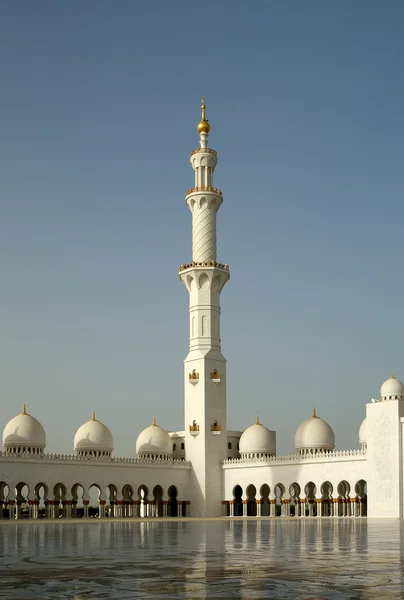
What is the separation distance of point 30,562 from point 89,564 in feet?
3.36

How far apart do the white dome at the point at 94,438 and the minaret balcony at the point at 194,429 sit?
543cm

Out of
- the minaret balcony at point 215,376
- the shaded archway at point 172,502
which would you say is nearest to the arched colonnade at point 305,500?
the shaded archway at point 172,502

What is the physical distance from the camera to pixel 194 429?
195ft

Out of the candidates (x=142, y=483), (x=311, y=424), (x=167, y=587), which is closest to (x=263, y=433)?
(x=311, y=424)

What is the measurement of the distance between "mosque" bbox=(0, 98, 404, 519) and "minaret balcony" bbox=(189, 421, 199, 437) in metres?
0.07

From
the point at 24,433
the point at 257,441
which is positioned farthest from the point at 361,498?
the point at 24,433

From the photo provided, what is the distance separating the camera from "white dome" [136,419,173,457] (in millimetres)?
61188

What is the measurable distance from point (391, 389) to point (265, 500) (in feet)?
52.2

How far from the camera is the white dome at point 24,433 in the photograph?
2156 inches

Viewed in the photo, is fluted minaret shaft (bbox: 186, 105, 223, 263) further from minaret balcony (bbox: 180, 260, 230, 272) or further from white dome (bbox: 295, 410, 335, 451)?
white dome (bbox: 295, 410, 335, 451)

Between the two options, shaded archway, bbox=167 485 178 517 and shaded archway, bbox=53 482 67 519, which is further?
shaded archway, bbox=167 485 178 517

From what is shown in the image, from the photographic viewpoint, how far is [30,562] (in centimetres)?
1235

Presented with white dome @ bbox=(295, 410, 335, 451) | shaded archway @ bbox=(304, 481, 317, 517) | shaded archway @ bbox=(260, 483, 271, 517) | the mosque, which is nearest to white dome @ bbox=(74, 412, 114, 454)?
the mosque

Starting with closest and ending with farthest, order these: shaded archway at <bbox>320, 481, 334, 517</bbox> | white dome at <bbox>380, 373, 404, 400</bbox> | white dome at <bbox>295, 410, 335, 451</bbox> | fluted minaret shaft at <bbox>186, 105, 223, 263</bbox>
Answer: white dome at <bbox>380, 373, 404, 400</bbox> → shaded archway at <bbox>320, 481, 334, 517</bbox> → white dome at <bbox>295, 410, 335, 451</bbox> → fluted minaret shaft at <bbox>186, 105, 223, 263</bbox>
